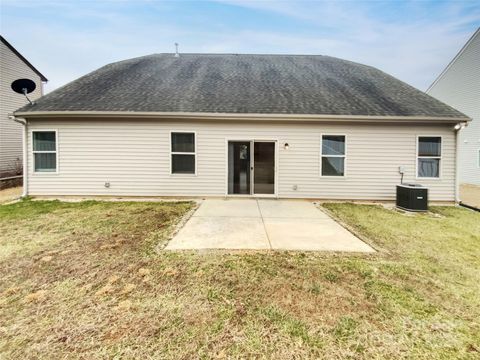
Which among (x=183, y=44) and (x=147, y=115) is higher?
(x=183, y=44)

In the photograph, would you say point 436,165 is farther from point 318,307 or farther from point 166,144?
point 166,144

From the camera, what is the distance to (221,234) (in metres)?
5.43

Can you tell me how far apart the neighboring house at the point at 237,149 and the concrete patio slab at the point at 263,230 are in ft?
5.33

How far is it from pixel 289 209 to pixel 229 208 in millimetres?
1884

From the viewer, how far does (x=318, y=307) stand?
2.94m

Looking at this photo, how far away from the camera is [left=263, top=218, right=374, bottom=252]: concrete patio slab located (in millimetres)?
4809

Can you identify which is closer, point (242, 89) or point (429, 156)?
A: point (429, 156)

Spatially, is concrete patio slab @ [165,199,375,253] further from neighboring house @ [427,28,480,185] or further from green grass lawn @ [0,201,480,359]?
neighboring house @ [427,28,480,185]

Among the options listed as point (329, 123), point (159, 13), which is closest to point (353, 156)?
point (329, 123)

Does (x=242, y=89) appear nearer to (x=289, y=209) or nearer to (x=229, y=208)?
(x=229, y=208)

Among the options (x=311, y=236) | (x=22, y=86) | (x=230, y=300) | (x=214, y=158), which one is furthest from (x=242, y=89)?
(x=230, y=300)

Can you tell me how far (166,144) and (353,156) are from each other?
6847mm

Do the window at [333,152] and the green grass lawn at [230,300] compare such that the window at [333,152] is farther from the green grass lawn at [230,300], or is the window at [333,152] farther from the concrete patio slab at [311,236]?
the green grass lawn at [230,300]

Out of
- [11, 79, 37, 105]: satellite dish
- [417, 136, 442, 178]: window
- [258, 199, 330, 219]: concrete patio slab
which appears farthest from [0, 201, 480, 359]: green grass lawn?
[11, 79, 37, 105]: satellite dish
